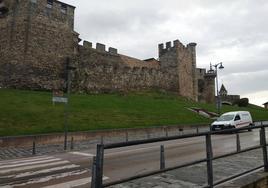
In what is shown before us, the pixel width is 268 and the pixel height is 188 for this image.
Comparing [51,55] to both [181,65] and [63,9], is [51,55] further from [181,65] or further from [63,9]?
[181,65]

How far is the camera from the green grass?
21.5 m

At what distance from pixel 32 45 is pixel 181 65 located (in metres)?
31.5

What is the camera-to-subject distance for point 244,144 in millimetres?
6047

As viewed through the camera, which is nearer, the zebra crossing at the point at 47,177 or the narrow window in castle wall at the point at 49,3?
the zebra crossing at the point at 47,177

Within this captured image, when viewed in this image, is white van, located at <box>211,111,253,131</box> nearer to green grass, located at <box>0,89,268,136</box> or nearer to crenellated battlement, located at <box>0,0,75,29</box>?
green grass, located at <box>0,89,268,136</box>

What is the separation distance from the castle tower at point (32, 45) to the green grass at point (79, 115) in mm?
4926

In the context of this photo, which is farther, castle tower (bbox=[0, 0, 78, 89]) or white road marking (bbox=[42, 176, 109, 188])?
castle tower (bbox=[0, 0, 78, 89])

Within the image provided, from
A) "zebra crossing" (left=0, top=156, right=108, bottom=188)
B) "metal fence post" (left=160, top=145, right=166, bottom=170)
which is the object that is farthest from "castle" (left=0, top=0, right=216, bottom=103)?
"metal fence post" (left=160, top=145, right=166, bottom=170)

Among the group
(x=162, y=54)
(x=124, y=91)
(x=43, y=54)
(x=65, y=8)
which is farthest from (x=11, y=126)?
(x=162, y=54)

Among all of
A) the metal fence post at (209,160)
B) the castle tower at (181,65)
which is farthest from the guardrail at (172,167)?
the castle tower at (181,65)

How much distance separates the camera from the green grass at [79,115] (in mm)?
21484

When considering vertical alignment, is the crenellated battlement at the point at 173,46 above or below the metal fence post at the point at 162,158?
above

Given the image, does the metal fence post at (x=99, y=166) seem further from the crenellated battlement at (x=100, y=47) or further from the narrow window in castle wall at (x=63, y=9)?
the crenellated battlement at (x=100, y=47)

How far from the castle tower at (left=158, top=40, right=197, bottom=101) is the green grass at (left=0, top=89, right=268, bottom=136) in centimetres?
2229
